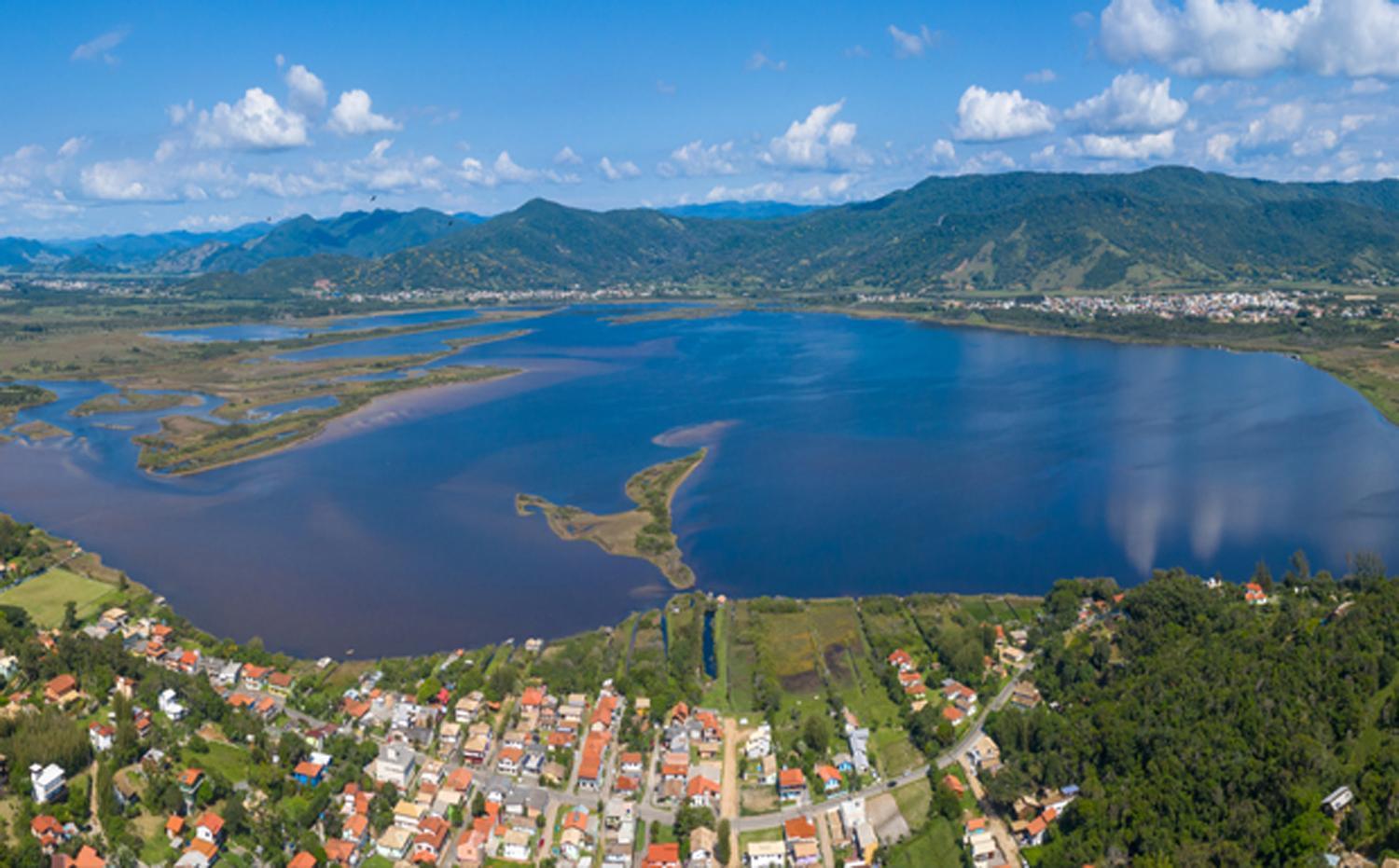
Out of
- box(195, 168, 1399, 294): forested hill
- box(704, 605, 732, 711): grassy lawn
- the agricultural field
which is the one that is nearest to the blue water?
the agricultural field

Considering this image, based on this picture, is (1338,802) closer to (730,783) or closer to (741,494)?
(730,783)

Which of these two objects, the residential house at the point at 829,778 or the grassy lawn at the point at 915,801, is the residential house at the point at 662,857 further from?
the grassy lawn at the point at 915,801

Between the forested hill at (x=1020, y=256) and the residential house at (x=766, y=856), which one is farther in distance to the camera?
the forested hill at (x=1020, y=256)

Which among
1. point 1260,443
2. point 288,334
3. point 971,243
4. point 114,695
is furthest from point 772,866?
point 971,243

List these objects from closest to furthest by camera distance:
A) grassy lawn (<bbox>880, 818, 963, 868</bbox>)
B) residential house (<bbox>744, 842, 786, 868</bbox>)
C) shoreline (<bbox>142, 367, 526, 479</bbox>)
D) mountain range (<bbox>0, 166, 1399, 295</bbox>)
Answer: residential house (<bbox>744, 842, 786, 868</bbox>) < grassy lawn (<bbox>880, 818, 963, 868</bbox>) < shoreline (<bbox>142, 367, 526, 479</bbox>) < mountain range (<bbox>0, 166, 1399, 295</bbox>)

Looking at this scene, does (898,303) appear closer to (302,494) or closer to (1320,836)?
(302,494)

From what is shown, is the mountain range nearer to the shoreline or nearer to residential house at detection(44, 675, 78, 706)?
the shoreline

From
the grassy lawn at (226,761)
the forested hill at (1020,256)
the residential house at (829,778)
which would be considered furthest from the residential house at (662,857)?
the forested hill at (1020,256)
